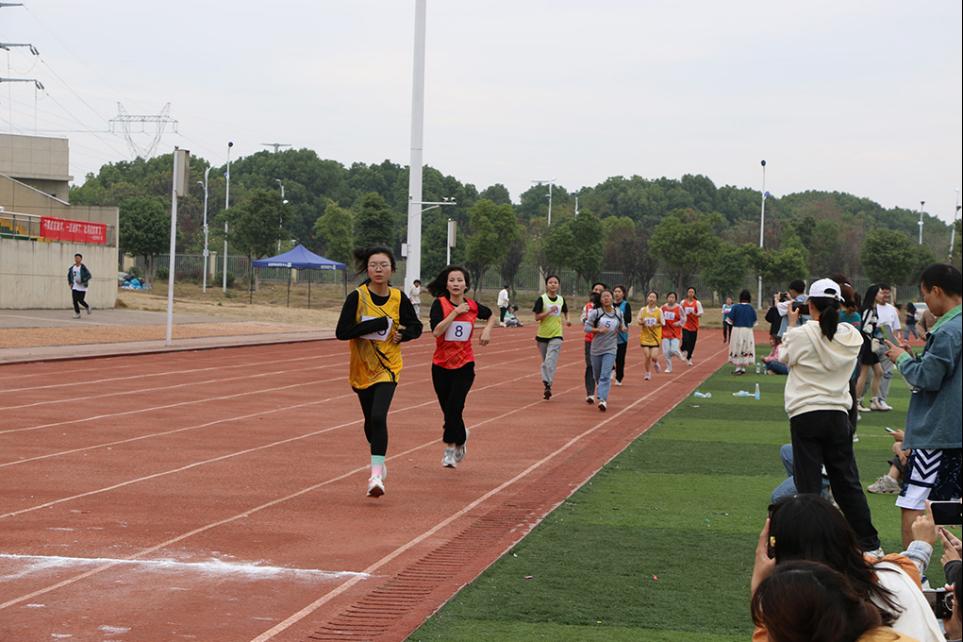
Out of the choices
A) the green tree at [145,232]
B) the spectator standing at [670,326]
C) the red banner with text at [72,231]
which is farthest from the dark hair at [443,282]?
the green tree at [145,232]

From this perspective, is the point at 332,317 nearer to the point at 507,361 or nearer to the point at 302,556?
the point at 507,361

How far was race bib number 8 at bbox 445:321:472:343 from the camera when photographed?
12.5 metres

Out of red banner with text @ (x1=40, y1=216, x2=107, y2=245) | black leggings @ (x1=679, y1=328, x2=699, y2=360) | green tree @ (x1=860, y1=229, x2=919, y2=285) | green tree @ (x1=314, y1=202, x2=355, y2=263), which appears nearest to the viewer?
black leggings @ (x1=679, y1=328, x2=699, y2=360)

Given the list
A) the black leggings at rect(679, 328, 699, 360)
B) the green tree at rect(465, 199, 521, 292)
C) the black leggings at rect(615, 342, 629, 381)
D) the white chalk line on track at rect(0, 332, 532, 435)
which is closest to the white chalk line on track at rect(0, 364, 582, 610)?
the white chalk line on track at rect(0, 332, 532, 435)

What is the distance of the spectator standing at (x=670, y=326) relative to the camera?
28469 millimetres

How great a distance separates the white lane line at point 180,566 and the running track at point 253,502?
0.02 meters

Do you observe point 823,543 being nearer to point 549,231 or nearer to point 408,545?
point 408,545

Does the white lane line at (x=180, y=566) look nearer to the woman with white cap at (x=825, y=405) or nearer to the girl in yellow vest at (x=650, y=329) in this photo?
the woman with white cap at (x=825, y=405)

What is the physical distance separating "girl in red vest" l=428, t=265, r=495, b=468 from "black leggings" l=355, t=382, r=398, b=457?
1.67 m

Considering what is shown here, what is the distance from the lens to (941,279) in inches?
255

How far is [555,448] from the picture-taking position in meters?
14.6

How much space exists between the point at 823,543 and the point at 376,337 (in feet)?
23.0

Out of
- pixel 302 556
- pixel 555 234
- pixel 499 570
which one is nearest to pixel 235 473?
pixel 302 556

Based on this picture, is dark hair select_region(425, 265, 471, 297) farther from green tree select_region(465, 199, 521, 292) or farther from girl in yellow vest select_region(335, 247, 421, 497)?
green tree select_region(465, 199, 521, 292)
